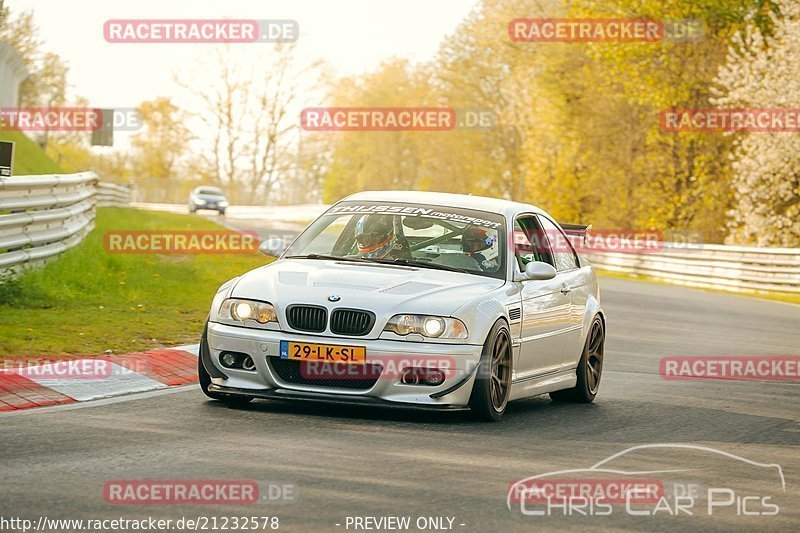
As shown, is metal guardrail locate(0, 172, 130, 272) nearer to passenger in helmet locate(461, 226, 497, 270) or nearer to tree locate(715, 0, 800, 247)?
passenger in helmet locate(461, 226, 497, 270)

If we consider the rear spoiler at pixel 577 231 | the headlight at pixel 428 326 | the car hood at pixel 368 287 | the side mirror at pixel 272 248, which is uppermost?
the rear spoiler at pixel 577 231

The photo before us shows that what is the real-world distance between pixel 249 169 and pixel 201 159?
4566 mm

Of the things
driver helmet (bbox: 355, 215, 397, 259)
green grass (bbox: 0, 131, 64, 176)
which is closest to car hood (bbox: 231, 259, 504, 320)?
driver helmet (bbox: 355, 215, 397, 259)

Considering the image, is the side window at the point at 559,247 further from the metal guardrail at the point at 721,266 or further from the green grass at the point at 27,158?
the green grass at the point at 27,158

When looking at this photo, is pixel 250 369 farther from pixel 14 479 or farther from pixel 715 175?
pixel 715 175

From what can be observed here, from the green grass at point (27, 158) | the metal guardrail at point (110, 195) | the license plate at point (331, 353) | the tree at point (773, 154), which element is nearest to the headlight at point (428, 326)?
the license plate at point (331, 353)

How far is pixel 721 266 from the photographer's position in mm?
34375

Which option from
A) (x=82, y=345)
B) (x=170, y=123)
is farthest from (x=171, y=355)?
(x=170, y=123)

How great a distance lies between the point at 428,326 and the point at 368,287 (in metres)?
0.50

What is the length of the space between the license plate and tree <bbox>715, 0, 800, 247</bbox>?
105 feet

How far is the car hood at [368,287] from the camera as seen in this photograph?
28.8 feet

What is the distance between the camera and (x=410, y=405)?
28.7 feet

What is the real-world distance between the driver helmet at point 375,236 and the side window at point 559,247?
58.2 inches

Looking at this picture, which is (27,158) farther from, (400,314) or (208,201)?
(208,201)
